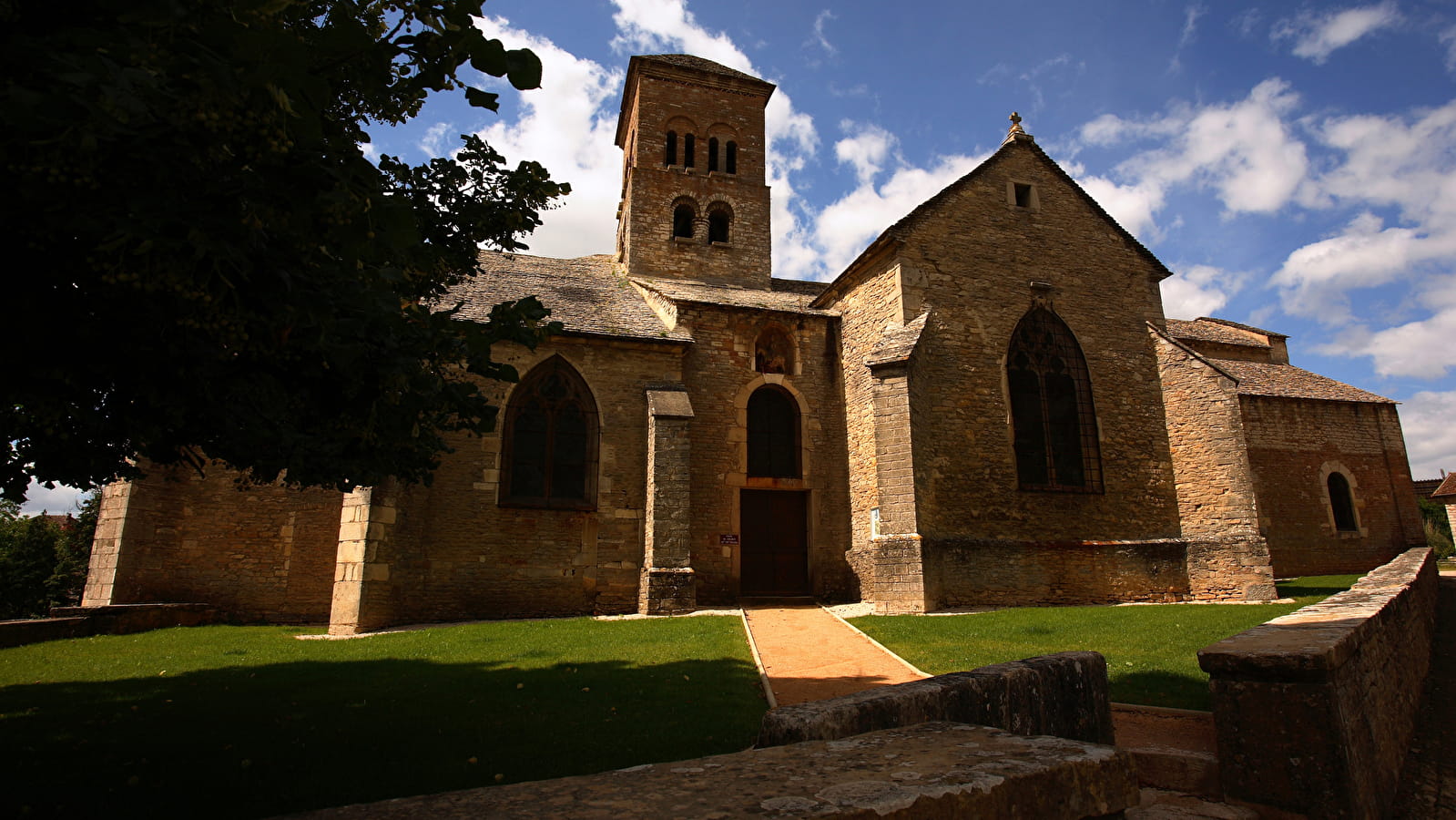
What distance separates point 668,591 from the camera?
507 inches

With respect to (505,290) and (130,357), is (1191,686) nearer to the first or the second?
(130,357)

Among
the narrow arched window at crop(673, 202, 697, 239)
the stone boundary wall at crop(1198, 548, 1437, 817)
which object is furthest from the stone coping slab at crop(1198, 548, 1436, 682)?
the narrow arched window at crop(673, 202, 697, 239)

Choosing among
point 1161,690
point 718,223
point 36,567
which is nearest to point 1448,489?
point 718,223

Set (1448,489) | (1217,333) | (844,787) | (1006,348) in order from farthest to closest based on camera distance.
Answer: (1448,489) < (1217,333) < (1006,348) < (844,787)

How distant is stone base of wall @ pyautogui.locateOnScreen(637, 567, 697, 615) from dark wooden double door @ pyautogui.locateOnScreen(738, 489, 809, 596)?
6.51 ft

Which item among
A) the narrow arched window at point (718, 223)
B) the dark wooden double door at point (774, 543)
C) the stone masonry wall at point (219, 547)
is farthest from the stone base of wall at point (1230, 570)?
the stone masonry wall at point (219, 547)

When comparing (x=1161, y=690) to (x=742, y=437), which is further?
(x=742, y=437)

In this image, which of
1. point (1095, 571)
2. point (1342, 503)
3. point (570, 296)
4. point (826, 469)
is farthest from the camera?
point (1342, 503)

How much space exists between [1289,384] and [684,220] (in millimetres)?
19949

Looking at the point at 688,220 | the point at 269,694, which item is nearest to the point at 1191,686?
the point at 269,694

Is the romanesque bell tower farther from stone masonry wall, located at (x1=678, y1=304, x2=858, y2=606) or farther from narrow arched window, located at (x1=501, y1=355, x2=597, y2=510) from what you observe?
narrow arched window, located at (x1=501, y1=355, x2=597, y2=510)

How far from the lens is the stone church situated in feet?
42.4

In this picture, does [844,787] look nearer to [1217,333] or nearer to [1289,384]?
[1289,384]

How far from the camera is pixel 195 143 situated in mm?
2646
